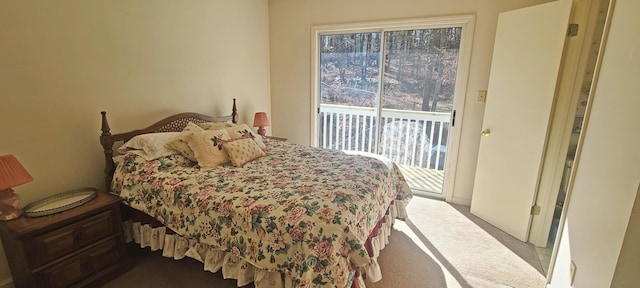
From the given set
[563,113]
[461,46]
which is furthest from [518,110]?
[461,46]

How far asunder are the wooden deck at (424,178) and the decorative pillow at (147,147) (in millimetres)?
2821

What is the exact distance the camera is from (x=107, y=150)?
2.12 m

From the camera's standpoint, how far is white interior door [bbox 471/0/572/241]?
7.31 feet

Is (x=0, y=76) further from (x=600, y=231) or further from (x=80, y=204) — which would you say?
(x=600, y=231)

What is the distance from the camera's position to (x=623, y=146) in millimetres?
1217

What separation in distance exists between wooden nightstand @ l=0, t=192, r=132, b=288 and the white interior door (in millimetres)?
3184

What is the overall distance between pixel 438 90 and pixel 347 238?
2459 millimetres

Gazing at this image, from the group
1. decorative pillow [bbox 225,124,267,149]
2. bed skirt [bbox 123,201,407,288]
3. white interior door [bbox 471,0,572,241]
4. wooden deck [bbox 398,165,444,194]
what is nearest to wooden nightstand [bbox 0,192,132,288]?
bed skirt [bbox 123,201,407,288]

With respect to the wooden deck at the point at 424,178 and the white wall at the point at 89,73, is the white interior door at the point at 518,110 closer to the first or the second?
the wooden deck at the point at 424,178

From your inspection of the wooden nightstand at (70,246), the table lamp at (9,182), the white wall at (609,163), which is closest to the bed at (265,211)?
the wooden nightstand at (70,246)

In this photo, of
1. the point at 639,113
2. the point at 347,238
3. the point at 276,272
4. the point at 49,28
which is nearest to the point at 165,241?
the point at 276,272

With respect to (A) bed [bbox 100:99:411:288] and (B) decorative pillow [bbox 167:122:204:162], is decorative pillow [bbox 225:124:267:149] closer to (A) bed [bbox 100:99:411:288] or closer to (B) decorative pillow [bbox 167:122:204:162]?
(A) bed [bbox 100:99:411:288]

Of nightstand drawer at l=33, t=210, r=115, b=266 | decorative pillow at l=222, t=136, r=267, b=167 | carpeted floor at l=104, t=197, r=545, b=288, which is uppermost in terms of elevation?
decorative pillow at l=222, t=136, r=267, b=167

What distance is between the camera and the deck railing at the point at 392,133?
355cm
